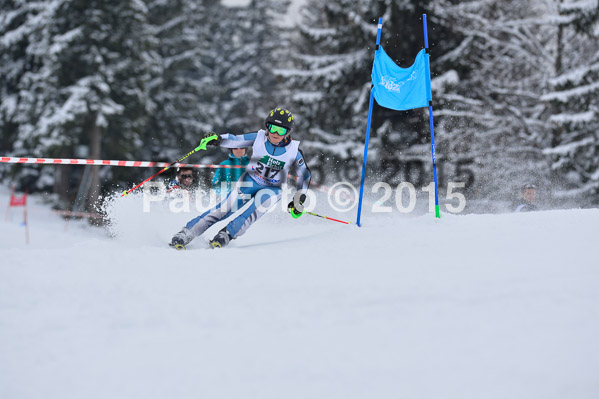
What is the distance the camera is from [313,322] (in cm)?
324

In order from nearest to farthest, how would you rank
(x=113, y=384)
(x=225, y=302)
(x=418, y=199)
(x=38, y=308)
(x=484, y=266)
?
(x=113, y=384)
(x=38, y=308)
(x=225, y=302)
(x=484, y=266)
(x=418, y=199)

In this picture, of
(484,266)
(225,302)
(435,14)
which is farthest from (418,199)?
(225,302)

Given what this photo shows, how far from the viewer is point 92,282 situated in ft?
12.2

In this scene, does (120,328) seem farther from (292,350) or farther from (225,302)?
(292,350)

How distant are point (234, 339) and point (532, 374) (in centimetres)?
171

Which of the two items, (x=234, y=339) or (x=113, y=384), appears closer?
(x=113, y=384)

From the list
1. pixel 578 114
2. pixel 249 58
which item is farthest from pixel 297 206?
pixel 249 58

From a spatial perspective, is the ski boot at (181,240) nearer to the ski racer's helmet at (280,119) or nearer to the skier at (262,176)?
the skier at (262,176)

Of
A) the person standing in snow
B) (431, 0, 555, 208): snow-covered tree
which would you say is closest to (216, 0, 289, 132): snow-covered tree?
(431, 0, 555, 208): snow-covered tree

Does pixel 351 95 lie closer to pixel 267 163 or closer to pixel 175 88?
pixel 267 163

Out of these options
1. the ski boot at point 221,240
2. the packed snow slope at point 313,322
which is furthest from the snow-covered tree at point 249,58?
the packed snow slope at point 313,322

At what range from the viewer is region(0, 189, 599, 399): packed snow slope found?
2662 millimetres

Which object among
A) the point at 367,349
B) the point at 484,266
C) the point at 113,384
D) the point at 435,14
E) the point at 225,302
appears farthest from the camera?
the point at 435,14

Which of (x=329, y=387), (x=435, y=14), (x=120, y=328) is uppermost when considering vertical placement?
(x=435, y=14)
